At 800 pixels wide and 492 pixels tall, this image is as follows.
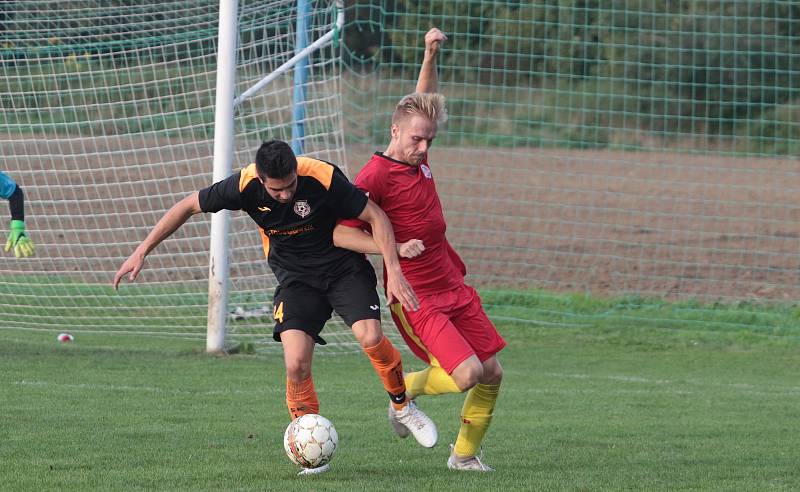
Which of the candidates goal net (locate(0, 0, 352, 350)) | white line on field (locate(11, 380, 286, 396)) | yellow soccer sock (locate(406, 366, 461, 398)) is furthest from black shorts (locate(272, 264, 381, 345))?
goal net (locate(0, 0, 352, 350))

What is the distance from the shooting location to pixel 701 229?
1798 cm

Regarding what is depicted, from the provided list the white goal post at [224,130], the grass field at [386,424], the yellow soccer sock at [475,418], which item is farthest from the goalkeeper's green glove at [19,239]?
the yellow soccer sock at [475,418]

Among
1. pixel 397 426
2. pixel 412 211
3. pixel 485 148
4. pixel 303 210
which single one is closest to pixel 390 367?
pixel 397 426

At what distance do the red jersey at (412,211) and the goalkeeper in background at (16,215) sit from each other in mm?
3616

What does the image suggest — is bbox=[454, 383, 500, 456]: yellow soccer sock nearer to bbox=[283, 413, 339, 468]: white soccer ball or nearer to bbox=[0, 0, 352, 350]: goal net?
bbox=[283, 413, 339, 468]: white soccer ball

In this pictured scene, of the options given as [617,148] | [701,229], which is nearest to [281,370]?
[701,229]

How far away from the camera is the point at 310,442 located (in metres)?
5.45

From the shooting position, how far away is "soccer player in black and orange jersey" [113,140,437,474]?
18.3ft

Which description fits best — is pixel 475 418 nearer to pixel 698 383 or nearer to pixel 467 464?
pixel 467 464

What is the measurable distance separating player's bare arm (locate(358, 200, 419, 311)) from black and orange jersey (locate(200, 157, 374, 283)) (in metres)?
0.06

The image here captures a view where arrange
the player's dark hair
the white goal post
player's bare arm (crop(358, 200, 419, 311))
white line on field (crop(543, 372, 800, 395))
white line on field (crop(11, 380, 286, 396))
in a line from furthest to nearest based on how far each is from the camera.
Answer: the white goal post, white line on field (crop(543, 372, 800, 395)), white line on field (crop(11, 380, 286, 396)), player's bare arm (crop(358, 200, 419, 311)), the player's dark hair

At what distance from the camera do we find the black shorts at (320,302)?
18.9 ft

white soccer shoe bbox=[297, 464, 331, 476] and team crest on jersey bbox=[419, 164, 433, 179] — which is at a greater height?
team crest on jersey bbox=[419, 164, 433, 179]

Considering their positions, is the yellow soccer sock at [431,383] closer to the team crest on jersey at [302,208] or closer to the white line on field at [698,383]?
the team crest on jersey at [302,208]
